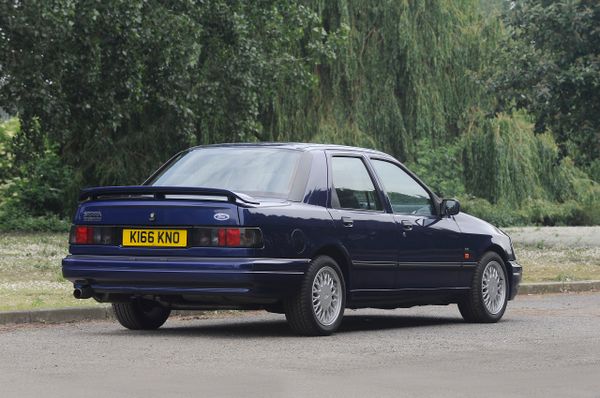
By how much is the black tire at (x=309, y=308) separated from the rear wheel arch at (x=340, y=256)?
0.34 ft

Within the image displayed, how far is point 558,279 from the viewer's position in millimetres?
18906

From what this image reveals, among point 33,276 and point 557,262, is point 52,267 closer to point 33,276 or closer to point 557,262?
point 33,276

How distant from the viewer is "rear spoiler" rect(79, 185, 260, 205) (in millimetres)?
10742

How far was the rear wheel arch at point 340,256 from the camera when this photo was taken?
11391 millimetres

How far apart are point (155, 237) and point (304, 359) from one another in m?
2.09

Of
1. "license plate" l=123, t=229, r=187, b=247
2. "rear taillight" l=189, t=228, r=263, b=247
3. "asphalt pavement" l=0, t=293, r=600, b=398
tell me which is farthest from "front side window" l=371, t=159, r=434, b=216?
"license plate" l=123, t=229, r=187, b=247

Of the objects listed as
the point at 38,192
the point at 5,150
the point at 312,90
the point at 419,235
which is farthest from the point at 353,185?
the point at 5,150

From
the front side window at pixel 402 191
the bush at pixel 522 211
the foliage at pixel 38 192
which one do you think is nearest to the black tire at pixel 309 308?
the front side window at pixel 402 191

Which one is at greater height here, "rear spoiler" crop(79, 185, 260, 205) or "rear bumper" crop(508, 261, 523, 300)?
"rear spoiler" crop(79, 185, 260, 205)

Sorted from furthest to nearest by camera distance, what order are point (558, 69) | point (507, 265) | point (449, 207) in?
point (558, 69) < point (507, 265) < point (449, 207)

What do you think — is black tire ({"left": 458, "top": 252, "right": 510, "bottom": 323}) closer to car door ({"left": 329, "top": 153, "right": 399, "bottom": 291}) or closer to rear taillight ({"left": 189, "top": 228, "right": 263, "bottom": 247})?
A: car door ({"left": 329, "top": 153, "right": 399, "bottom": 291})

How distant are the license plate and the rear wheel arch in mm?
1196

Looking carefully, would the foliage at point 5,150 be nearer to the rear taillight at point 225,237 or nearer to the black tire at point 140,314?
the black tire at point 140,314

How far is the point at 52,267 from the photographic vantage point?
19.6 meters
